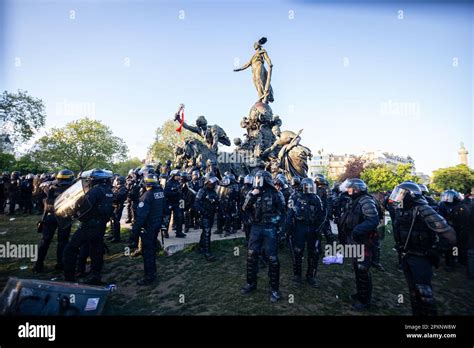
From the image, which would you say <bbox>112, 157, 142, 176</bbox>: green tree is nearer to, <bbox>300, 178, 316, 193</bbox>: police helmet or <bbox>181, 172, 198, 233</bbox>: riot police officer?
<bbox>181, 172, 198, 233</bbox>: riot police officer

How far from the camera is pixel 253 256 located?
16.9 feet

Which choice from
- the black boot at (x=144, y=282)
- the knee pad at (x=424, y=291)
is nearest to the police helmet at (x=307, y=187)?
the knee pad at (x=424, y=291)

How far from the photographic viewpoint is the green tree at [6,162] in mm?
24500

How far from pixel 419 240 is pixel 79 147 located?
4289cm

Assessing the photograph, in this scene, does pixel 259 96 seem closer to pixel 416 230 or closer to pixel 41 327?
pixel 416 230

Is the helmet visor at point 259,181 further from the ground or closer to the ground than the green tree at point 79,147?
closer to the ground

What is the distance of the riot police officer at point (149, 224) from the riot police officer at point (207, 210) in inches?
63.3

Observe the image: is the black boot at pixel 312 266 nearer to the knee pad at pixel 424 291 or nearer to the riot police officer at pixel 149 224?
the knee pad at pixel 424 291

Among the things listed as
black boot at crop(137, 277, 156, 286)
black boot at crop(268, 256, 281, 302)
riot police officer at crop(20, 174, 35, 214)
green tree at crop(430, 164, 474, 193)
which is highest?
riot police officer at crop(20, 174, 35, 214)

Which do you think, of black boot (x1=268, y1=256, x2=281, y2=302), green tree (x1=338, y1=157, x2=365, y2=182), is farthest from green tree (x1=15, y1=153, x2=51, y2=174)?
green tree (x1=338, y1=157, x2=365, y2=182)

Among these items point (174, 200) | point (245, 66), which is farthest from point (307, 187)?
point (245, 66)

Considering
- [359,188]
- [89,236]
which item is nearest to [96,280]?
[89,236]

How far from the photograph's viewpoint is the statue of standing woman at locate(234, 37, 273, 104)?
51.6 ft

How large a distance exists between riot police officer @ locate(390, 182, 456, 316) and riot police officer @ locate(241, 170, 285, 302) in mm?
2351
